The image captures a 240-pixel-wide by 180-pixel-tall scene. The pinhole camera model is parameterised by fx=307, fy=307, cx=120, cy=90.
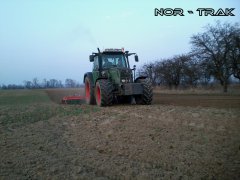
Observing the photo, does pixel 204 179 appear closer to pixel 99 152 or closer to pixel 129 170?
pixel 129 170

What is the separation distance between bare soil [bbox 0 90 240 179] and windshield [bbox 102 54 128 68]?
485 cm

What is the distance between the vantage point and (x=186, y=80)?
45.3m

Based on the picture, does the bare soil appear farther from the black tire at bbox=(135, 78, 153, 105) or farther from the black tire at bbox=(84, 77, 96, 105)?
the black tire at bbox=(84, 77, 96, 105)

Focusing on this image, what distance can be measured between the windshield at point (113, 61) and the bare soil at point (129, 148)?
485 centimetres

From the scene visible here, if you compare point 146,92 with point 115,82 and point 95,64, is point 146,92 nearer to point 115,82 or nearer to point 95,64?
point 115,82

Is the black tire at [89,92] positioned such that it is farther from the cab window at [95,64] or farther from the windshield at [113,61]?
the windshield at [113,61]

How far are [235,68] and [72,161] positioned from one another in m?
33.1

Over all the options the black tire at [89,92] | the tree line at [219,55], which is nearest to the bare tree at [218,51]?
the tree line at [219,55]

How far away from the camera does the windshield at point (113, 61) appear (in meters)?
14.2

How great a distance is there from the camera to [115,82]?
1334 cm

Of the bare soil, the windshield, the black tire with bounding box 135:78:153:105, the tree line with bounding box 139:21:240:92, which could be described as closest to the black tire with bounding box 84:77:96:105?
the windshield

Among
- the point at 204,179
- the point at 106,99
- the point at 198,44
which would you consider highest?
the point at 198,44

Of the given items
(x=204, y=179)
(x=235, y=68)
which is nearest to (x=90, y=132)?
(x=204, y=179)

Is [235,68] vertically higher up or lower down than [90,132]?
higher up
